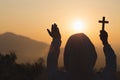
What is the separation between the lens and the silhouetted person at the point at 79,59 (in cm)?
848

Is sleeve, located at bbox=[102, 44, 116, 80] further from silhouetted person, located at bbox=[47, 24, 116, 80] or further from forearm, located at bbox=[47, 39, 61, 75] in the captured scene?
forearm, located at bbox=[47, 39, 61, 75]

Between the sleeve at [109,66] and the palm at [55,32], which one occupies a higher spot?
the palm at [55,32]

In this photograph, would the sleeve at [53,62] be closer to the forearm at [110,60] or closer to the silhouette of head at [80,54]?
the silhouette of head at [80,54]

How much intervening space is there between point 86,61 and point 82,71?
8.6 inches

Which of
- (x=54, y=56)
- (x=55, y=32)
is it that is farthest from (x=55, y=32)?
(x=54, y=56)

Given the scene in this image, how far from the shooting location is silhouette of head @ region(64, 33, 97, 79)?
8.45 m

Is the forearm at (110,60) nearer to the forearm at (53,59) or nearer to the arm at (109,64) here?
the arm at (109,64)

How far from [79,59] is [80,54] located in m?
0.08

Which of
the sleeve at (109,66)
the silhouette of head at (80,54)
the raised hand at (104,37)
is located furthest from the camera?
the raised hand at (104,37)

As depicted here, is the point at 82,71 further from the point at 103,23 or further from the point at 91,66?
the point at 103,23

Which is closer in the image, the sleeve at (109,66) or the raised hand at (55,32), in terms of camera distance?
the sleeve at (109,66)

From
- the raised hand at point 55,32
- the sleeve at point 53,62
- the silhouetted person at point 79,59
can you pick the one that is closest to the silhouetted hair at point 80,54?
the silhouetted person at point 79,59

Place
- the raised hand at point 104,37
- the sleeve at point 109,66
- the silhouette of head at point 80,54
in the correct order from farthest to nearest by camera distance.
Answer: the raised hand at point 104,37 < the sleeve at point 109,66 < the silhouette of head at point 80,54

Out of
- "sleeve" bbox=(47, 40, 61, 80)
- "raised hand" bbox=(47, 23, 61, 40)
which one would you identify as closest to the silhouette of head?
"sleeve" bbox=(47, 40, 61, 80)
